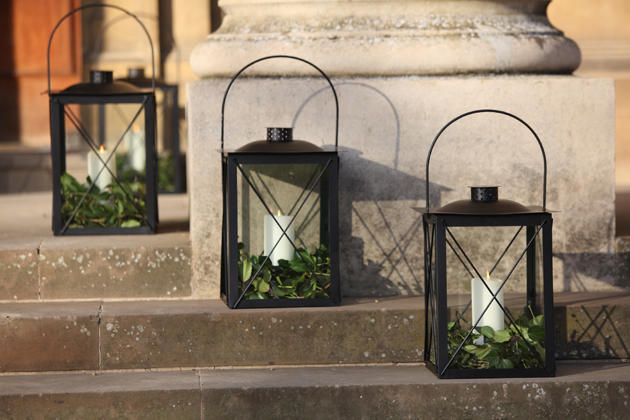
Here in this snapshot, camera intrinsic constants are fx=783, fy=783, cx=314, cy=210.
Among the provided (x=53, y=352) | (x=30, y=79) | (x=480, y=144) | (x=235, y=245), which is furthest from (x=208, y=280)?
(x=30, y=79)

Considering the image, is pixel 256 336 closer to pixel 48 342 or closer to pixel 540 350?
pixel 48 342

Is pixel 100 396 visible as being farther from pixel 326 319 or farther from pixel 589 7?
pixel 589 7

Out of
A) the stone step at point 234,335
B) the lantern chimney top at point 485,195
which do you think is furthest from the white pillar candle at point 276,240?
the lantern chimney top at point 485,195

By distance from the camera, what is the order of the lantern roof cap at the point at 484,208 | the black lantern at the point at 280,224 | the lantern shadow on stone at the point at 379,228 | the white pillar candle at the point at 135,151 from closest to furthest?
the lantern roof cap at the point at 484,208
the black lantern at the point at 280,224
the lantern shadow on stone at the point at 379,228
the white pillar candle at the point at 135,151

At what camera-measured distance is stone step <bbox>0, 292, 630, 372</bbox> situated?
9.79 ft

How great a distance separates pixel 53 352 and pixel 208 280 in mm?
726

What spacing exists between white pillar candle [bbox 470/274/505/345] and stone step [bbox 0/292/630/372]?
0.30 m

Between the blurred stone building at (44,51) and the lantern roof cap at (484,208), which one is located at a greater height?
the blurred stone building at (44,51)

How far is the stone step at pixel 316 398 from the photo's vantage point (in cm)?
273

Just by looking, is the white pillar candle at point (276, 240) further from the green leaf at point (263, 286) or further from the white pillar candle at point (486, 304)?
the white pillar candle at point (486, 304)

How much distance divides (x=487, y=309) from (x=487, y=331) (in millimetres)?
80

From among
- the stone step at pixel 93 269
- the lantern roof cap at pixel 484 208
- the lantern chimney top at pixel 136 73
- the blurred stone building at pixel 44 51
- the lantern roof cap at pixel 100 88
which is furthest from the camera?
the blurred stone building at pixel 44 51

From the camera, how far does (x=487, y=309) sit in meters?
2.84

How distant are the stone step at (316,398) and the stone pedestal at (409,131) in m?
0.70
